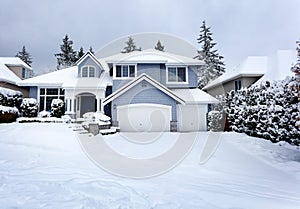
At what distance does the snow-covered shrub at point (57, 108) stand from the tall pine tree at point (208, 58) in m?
22.5

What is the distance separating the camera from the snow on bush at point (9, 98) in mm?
17325

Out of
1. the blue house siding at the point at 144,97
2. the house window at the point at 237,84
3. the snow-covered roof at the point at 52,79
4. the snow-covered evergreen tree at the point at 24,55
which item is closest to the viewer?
the blue house siding at the point at 144,97

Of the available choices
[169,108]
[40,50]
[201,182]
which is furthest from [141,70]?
[40,50]

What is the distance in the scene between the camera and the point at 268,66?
2094cm

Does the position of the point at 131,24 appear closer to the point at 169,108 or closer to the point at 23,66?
the point at 169,108

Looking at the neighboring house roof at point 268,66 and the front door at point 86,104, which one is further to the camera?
the front door at point 86,104

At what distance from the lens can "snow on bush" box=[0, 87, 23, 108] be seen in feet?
56.8

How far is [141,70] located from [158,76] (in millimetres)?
1593

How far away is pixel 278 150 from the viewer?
10.2 m

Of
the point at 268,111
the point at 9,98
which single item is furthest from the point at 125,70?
the point at 268,111

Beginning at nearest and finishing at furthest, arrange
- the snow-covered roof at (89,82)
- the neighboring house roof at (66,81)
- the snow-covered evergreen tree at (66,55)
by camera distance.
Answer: the snow-covered roof at (89,82) → the neighboring house roof at (66,81) → the snow-covered evergreen tree at (66,55)

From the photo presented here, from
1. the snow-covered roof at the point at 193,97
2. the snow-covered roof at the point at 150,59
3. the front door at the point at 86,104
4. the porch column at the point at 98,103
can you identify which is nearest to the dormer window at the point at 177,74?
the snow-covered roof at the point at 150,59

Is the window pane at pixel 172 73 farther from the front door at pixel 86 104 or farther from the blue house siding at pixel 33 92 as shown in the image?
the blue house siding at pixel 33 92

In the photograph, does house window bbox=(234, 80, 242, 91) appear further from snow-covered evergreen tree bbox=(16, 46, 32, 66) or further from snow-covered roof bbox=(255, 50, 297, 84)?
snow-covered evergreen tree bbox=(16, 46, 32, 66)
